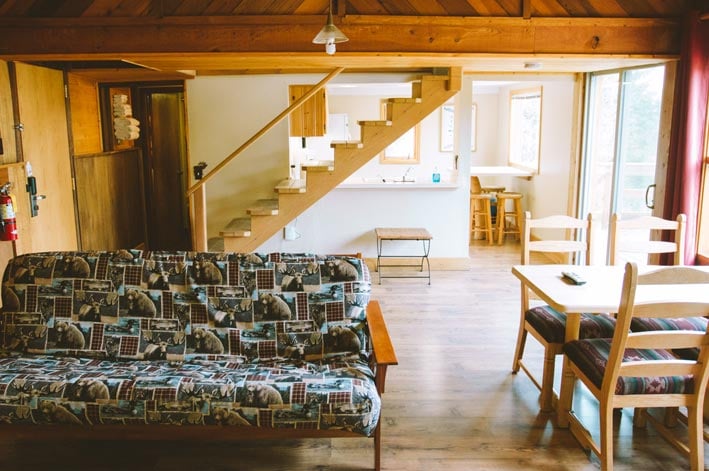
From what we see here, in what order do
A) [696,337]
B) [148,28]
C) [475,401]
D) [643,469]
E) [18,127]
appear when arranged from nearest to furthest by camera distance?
[696,337]
[643,469]
[475,401]
[148,28]
[18,127]

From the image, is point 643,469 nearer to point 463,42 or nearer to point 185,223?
point 463,42

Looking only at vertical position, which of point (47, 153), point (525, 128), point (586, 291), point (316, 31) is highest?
point (316, 31)

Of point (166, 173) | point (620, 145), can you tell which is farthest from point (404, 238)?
point (166, 173)

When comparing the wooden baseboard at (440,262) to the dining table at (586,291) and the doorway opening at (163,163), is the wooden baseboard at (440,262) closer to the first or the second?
the doorway opening at (163,163)

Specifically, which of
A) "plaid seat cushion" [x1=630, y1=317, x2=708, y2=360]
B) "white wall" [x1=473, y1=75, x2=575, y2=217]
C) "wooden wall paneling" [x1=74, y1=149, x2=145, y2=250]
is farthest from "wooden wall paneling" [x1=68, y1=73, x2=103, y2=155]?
"plaid seat cushion" [x1=630, y1=317, x2=708, y2=360]

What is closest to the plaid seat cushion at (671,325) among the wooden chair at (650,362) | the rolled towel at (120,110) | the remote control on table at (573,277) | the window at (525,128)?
the wooden chair at (650,362)

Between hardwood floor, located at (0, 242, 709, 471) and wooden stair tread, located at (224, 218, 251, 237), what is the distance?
6.12 feet

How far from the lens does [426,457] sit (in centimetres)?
279

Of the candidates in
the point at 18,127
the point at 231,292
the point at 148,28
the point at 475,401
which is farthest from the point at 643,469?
the point at 18,127

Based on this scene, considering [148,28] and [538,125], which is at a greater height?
[148,28]

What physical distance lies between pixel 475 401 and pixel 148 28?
348 cm

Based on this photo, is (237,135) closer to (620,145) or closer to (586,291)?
(620,145)

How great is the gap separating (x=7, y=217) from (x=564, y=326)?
12.5 ft

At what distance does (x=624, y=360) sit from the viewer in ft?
8.79
